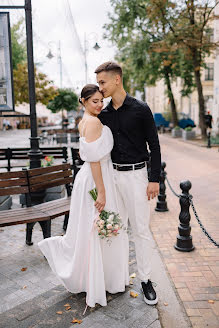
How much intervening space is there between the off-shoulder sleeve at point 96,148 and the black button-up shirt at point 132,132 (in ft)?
0.47

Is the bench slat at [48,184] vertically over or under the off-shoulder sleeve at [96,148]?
under

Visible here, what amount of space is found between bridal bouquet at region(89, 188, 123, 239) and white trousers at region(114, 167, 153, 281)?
0.19 metres

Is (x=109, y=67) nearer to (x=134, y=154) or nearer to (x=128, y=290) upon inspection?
(x=134, y=154)

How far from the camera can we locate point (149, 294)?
3.10m

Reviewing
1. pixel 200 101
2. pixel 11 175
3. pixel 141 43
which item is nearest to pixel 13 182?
pixel 11 175

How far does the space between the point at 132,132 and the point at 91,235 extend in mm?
1047

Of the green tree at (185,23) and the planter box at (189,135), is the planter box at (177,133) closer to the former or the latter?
the planter box at (189,135)

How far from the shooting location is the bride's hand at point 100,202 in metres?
2.95

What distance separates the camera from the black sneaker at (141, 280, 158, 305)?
3.07 m

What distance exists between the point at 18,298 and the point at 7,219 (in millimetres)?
1122

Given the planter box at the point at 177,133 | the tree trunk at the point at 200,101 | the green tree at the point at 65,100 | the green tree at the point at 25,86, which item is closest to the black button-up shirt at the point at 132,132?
the green tree at the point at 25,86

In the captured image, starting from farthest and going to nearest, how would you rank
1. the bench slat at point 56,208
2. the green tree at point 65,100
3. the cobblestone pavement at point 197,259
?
the green tree at point 65,100 < the bench slat at point 56,208 < the cobblestone pavement at point 197,259

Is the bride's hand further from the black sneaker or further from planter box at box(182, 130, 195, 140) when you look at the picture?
planter box at box(182, 130, 195, 140)

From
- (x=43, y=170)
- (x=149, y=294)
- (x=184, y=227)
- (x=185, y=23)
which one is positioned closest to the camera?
(x=149, y=294)
